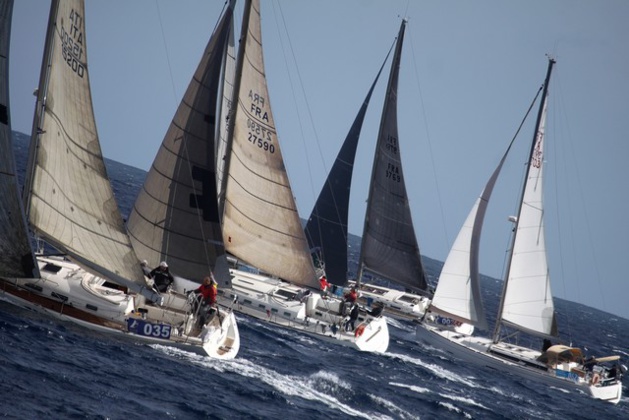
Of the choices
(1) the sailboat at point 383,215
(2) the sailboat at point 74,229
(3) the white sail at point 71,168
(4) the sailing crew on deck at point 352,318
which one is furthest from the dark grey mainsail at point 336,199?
(3) the white sail at point 71,168

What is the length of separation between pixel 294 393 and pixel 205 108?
30.3 feet

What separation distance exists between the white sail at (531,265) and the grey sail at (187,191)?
17.0 metres

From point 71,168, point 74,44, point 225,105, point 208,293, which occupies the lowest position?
point 208,293

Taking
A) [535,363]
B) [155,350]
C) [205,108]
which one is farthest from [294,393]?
[535,363]

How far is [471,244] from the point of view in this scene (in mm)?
40125

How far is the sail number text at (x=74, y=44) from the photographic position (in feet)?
70.8

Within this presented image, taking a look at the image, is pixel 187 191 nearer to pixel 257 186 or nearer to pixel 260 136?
pixel 257 186

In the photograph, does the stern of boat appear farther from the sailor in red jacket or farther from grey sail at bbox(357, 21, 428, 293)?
grey sail at bbox(357, 21, 428, 293)

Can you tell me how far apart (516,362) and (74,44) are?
23300 millimetres

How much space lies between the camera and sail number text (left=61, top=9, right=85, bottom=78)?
70.8 ft

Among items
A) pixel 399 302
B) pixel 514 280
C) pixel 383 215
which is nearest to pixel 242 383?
pixel 514 280

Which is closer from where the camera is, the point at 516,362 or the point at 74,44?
the point at 74,44

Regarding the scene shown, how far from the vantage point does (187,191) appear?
26953 mm

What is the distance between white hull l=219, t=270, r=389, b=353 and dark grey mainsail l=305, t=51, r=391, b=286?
30.9ft
